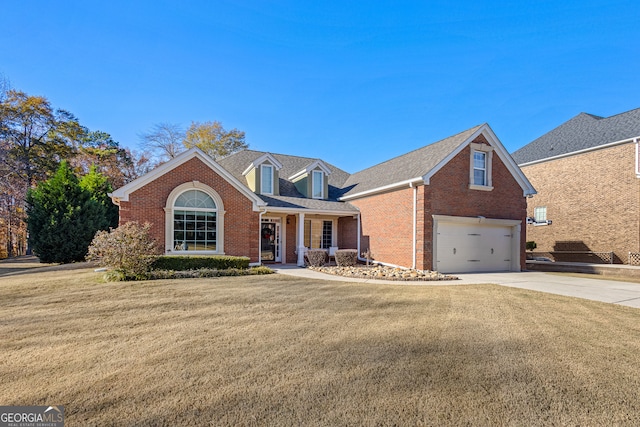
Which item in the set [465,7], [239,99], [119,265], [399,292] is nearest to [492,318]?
[399,292]

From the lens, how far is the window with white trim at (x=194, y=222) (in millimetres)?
13133

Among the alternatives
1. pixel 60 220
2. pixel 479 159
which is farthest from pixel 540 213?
pixel 60 220

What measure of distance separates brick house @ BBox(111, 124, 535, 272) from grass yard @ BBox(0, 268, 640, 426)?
19.6 ft

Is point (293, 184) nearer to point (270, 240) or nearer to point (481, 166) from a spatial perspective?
point (270, 240)

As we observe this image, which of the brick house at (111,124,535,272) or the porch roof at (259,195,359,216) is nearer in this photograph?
the brick house at (111,124,535,272)

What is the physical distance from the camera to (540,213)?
880 inches

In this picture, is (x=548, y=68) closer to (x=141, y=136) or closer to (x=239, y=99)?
(x=239, y=99)

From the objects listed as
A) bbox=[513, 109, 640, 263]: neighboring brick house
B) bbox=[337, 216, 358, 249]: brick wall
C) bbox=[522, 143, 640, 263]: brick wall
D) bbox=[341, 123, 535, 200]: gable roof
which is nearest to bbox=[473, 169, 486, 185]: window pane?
bbox=[341, 123, 535, 200]: gable roof

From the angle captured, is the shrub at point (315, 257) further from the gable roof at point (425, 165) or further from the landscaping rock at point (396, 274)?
the gable roof at point (425, 165)

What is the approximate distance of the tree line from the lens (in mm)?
17562

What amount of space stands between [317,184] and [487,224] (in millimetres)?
9344

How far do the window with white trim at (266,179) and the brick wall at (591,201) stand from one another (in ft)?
62.3

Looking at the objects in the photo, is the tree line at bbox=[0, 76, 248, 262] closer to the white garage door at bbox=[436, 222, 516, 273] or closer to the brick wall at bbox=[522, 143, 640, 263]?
the white garage door at bbox=[436, 222, 516, 273]

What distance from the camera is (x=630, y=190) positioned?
57.5 ft
